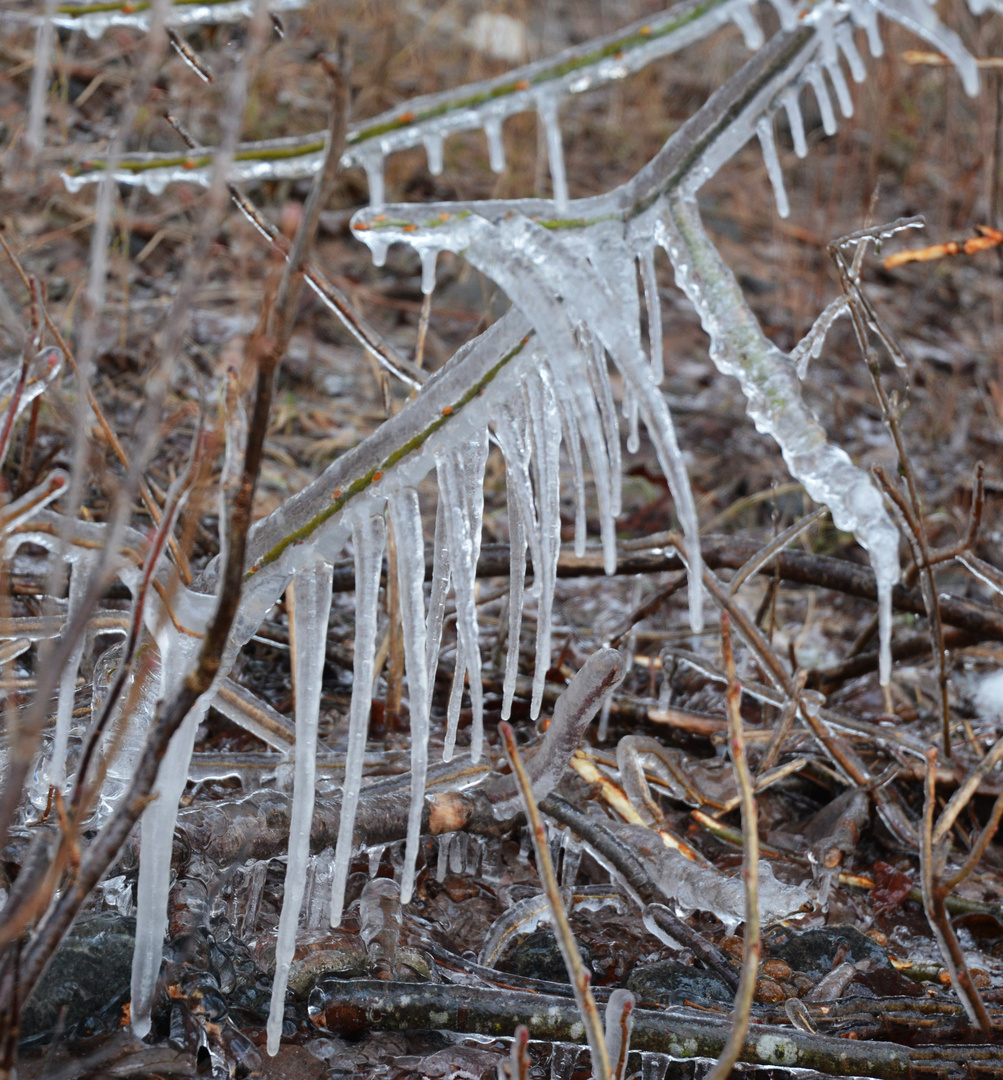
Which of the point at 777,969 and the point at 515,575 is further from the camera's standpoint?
the point at 777,969

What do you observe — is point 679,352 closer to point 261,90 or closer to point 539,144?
point 539,144

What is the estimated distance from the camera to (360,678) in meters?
1.27

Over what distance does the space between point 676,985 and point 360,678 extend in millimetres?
741

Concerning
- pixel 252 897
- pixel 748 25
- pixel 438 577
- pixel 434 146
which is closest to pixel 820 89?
pixel 748 25

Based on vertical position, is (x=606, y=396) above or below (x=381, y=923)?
above

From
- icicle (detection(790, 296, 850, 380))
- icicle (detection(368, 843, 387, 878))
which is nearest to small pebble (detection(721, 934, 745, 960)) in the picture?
icicle (detection(368, 843, 387, 878))

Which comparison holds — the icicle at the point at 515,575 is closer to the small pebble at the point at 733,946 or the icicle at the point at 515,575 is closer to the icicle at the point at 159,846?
the icicle at the point at 159,846

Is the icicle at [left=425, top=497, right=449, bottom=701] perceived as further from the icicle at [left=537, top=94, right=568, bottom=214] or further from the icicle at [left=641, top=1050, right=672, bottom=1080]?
the icicle at [left=641, top=1050, right=672, bottom=1080]

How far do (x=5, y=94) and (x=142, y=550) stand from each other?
9.75ft

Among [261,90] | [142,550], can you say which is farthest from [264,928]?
[261,90]

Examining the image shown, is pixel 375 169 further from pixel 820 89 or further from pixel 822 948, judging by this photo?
pixel 822 948

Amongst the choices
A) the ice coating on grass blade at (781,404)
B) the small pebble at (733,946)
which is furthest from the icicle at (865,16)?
the small pebble at (733,946)

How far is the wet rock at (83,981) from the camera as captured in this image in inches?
51.3

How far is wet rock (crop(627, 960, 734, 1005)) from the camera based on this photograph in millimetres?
1541
